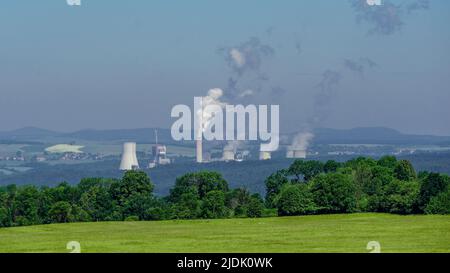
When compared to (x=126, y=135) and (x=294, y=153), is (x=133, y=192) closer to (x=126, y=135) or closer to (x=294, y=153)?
(x=126, y=135)

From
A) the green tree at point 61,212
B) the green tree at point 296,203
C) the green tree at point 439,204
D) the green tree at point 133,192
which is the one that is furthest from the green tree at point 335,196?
the green tree at point 61,212

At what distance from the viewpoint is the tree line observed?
6388cm

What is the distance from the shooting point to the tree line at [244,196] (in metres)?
63.9

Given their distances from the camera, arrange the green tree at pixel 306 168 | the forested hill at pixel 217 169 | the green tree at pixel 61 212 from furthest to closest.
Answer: the forested hill at pixel 217 169 → the green tree at pixel 306 168 → the green tree at pixel 61 212

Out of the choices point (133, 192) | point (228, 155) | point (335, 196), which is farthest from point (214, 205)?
point (335, 196)

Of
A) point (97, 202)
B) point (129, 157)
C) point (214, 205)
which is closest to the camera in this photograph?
point (214, 205)

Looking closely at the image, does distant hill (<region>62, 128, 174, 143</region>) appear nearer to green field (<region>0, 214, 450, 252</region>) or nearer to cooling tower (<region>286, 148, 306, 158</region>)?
cooling tower (<region>286, 148, 306, 158</region>)

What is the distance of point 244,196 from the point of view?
246ft

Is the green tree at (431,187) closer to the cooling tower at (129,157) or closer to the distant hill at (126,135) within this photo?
→ the distant hill at (126,135)

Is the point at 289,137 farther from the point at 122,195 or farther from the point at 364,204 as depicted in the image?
the point at 122,195

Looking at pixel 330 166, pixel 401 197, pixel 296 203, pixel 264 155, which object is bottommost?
pixel 296 203

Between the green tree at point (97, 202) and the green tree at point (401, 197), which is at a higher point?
the green tree at point (401, 197)

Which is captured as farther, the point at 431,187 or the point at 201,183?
the point at 201,183

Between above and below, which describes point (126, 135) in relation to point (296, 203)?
above
